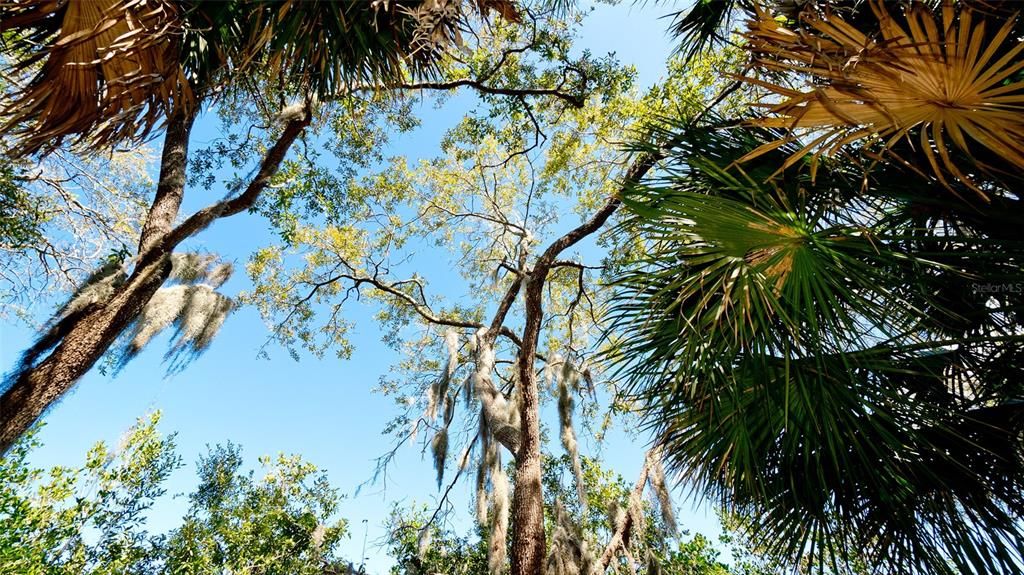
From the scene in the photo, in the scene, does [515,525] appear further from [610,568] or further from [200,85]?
[200,85]

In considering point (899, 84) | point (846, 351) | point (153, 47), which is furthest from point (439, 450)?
point (899, 84)

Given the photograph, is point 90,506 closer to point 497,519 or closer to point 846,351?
point 497,519

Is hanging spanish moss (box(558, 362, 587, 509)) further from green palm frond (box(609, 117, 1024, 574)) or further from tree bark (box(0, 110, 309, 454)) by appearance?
tree bark (box(0, 110, 309, 454))

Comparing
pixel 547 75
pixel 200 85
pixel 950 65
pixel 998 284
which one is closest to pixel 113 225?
pixel 200 85

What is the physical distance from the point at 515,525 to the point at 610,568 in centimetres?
141

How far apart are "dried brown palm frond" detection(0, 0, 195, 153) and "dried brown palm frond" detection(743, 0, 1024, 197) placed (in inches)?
82.0

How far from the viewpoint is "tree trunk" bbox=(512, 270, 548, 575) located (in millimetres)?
4012

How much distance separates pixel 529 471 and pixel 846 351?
122 inches

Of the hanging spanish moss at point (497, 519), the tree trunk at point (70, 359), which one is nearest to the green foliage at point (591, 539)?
the hanging spanish moss at point (497, 519)

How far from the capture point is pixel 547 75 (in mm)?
5898

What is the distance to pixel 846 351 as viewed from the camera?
219cm

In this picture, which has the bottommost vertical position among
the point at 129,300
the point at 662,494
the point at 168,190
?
the point at 662,494

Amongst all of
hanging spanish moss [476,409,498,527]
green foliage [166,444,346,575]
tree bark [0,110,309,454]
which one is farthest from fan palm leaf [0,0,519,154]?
green foliage [166,444,346,575]

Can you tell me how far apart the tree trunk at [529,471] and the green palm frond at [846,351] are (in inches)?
80.1
